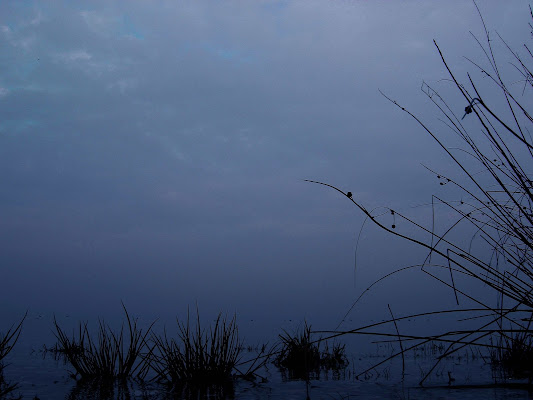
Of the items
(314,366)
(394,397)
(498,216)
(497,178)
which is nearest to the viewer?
(497,178)

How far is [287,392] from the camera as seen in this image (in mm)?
3131

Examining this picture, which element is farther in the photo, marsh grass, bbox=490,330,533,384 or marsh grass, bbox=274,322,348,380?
marsh grass, bbox=274,322,348,380

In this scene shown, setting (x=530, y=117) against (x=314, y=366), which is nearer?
(x=530, y=117)

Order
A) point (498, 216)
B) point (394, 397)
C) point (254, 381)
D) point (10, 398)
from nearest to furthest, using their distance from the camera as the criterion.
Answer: point (498, 216), point (394, 397), point (10, 398), point (254, 381)

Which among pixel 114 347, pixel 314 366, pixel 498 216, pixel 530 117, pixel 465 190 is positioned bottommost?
pixel 314 366

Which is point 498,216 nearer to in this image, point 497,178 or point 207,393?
point 497,178

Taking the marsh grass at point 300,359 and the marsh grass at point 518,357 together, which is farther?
the marsh grass at point 300,359

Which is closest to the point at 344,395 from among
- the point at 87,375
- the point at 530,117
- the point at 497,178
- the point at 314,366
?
the point at 497,178

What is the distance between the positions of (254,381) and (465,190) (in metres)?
2.59

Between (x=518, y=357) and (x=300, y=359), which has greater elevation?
(x=518, y=357)

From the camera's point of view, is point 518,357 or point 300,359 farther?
point 300,359

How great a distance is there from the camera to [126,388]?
352 cm

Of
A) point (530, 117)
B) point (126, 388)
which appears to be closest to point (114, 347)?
point (126, 388)

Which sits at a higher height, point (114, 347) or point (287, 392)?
point (114, 347)
